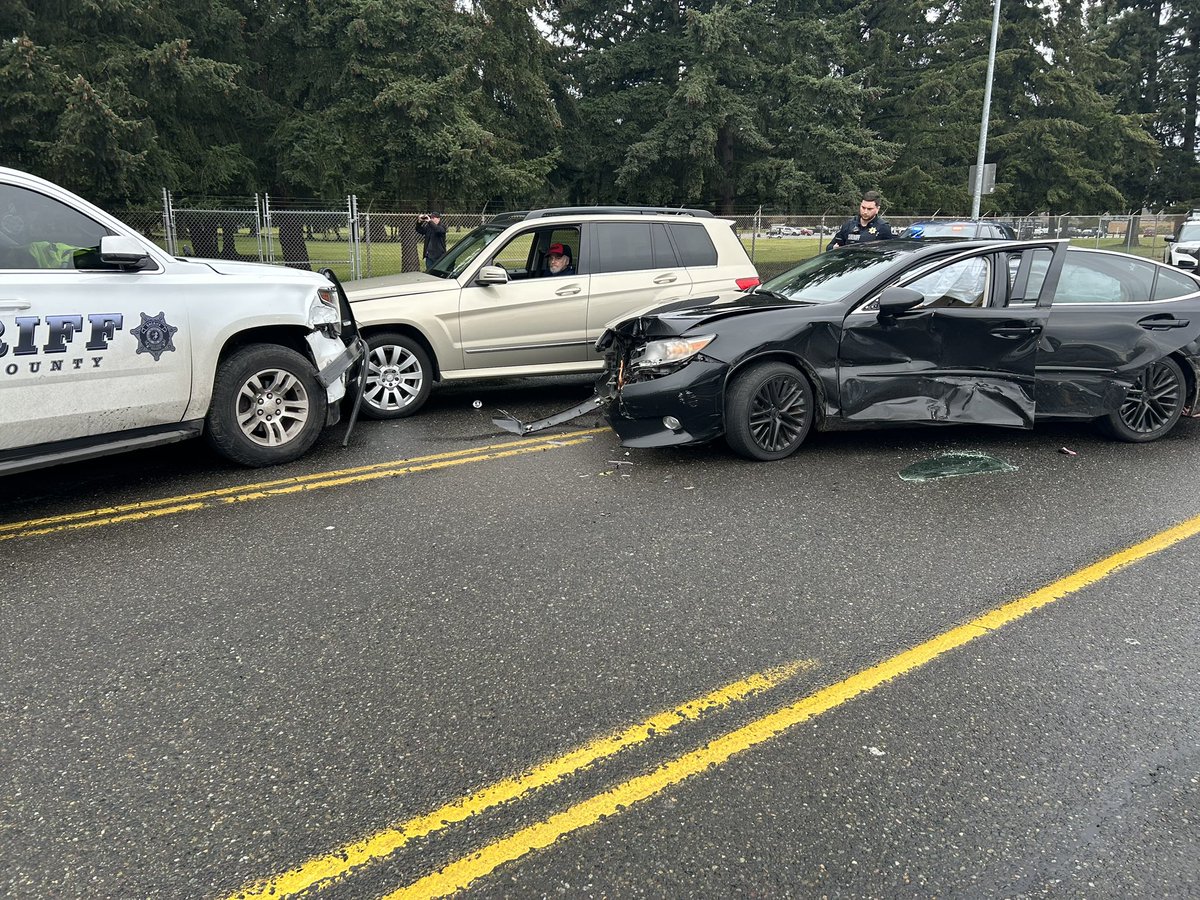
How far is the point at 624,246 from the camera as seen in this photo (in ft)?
26.7

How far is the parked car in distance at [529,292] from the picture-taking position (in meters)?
7.28

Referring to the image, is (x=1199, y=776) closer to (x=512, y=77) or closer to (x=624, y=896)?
(x=624, y=896)

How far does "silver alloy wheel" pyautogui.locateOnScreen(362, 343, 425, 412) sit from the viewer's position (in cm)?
721

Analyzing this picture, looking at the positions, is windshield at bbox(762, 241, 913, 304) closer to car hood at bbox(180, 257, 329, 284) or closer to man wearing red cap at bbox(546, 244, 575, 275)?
man wearing red cap at bbox(546, 244, 575, 275)

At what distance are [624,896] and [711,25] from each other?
31.0m

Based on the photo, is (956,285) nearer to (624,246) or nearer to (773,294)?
(773,294)

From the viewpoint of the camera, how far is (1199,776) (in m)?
2.63

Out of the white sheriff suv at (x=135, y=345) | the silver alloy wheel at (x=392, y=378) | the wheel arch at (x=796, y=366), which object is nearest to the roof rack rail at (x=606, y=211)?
the silver alloy wheel at (x=392, y=378)

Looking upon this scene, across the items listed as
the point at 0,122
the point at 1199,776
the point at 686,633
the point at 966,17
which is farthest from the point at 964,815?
the point at 966,17

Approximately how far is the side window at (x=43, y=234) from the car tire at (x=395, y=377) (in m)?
2.48

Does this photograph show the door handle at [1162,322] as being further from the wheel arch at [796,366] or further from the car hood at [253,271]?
the car hood at [253,271]

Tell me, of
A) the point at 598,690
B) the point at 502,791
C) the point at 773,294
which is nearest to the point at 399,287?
the point at 773,294

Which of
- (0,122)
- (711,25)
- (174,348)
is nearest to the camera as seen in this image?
(174,348)

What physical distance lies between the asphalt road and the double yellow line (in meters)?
0.01
